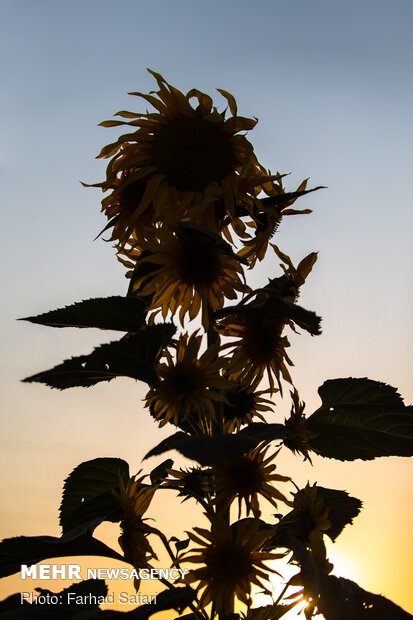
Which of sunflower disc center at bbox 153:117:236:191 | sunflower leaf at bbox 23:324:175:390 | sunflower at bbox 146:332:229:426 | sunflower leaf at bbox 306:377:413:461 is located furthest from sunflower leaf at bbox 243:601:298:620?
sunflower disc center at bbox 153:117:236:191

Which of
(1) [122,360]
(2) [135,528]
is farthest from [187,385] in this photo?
(2) [135,528]

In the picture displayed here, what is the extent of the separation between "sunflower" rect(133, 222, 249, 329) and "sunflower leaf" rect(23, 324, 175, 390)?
0.18 m

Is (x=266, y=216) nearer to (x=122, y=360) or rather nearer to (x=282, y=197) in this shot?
(x=282, y=197)

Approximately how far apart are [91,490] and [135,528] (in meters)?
0.38

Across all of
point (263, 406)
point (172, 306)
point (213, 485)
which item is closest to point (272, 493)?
point (213, 485)

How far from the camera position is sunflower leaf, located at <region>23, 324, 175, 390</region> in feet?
5.57

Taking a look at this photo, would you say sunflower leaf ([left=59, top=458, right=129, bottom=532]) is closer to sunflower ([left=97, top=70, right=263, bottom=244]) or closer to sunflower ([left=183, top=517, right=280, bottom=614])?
sunflower ([left=183, top=517, right=280, bottom=614])

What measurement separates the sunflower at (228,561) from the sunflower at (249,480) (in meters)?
0.11

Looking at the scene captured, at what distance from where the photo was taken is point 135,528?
1.81 meters

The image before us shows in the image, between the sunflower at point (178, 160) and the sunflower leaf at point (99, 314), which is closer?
the sunflower leaf at point (99, 314)

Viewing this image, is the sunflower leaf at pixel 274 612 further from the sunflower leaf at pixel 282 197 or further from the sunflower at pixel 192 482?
the sunflower leaf at pixel 282 197

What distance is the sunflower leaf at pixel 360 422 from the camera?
75.0 inches

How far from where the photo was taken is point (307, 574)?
4.57 ft

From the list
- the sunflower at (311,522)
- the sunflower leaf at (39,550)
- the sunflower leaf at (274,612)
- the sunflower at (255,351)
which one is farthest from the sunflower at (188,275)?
the sunflower leaf at (274,612)
